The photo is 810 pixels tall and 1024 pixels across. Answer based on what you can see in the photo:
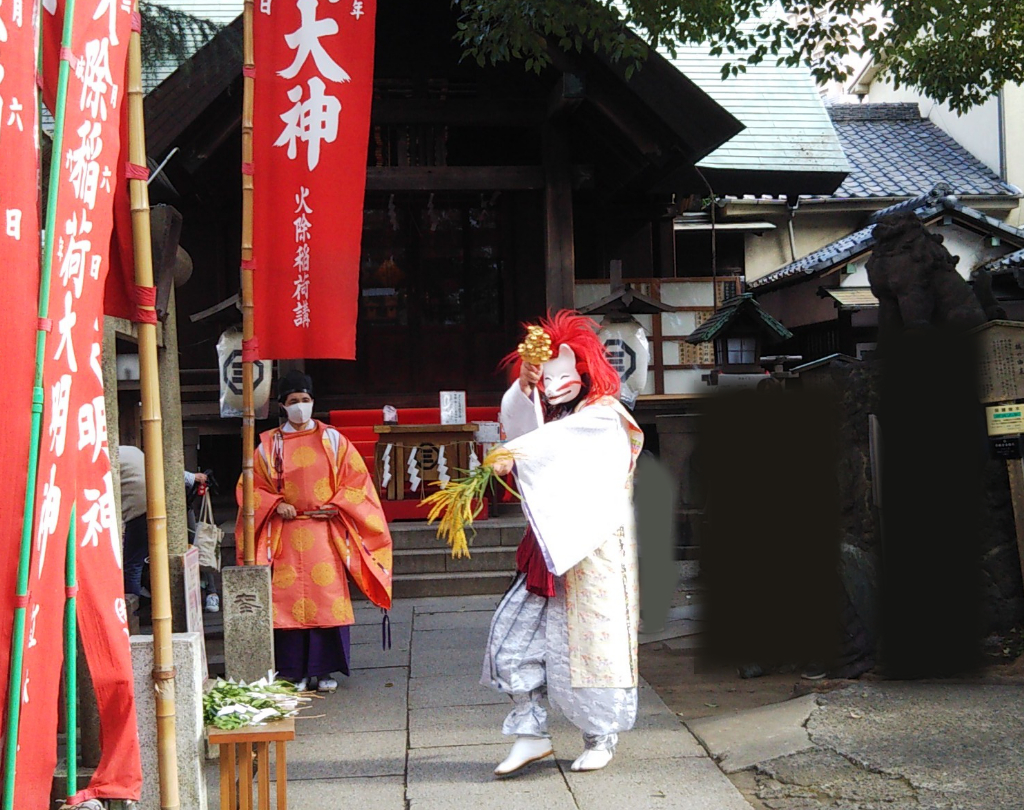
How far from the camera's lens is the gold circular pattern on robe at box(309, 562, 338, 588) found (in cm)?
716

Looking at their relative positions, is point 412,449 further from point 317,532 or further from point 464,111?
point 317,532

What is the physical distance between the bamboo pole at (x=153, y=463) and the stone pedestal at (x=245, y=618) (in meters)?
1.54

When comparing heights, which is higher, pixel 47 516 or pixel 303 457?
pixel 303 457

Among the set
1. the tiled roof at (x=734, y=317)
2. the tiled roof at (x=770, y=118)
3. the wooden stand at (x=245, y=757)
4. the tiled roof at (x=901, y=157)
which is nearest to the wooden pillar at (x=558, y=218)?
the tiled roof at (x=734, y=317)

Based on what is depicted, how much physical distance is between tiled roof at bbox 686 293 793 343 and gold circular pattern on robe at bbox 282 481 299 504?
19.2 ft

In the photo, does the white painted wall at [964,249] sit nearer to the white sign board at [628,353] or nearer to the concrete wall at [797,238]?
the concrete wall at [797,238]

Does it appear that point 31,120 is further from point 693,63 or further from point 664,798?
point 693,63

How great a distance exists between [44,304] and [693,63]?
13.1 meters

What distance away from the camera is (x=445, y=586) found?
33.1ft

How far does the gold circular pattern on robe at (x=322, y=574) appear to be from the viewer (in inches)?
282

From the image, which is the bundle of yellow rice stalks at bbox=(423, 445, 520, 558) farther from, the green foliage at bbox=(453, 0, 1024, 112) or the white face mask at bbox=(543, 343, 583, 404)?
the green foliage at bbox=(453, 0, 1024, 112)

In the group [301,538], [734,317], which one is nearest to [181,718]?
[301,538]

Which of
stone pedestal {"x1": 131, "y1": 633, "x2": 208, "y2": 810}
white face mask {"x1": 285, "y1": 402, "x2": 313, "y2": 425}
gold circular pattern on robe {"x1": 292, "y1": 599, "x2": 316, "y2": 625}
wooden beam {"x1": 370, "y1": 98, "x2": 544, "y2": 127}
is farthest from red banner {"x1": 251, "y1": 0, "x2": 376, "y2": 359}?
wooden beam {"x1": 370, "y1": 98, "x2": 544, "y2": 127}

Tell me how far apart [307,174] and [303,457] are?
204cm
